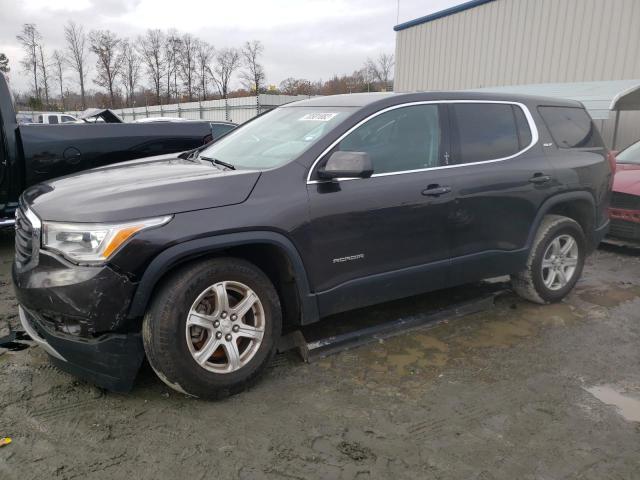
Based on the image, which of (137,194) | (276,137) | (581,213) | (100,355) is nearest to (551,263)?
(581,213)

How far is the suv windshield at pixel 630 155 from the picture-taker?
24.0ft

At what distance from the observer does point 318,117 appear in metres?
3.71

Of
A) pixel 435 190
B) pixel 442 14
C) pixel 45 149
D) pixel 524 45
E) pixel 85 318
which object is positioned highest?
pixel 442 14

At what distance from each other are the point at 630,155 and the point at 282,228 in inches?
263

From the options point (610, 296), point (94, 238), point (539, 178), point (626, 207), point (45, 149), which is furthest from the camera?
point (626, 207)

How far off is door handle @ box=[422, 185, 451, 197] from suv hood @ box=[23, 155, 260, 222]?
1254 mm

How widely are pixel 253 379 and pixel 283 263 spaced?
737mm

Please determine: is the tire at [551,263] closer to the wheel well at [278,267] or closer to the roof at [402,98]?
the roof at [402,98]

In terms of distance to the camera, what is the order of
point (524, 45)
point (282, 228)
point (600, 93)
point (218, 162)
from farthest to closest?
point (524, 45), point (600, 93), point (218, 162), point (282, 228)

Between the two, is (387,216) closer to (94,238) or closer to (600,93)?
(94,238)

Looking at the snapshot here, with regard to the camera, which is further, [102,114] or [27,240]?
[102,114]

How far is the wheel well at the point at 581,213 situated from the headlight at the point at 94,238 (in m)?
3.63

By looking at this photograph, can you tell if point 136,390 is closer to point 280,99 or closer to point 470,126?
point 470,126

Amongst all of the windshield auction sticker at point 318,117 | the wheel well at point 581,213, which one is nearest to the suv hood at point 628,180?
the wheel well at point 581,213
